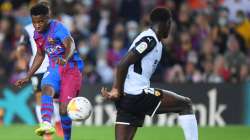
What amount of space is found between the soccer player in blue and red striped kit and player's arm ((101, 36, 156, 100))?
159 centimetres

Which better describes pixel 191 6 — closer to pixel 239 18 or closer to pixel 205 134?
pixel 239 18

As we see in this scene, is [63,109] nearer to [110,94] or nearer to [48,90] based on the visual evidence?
[48,90]

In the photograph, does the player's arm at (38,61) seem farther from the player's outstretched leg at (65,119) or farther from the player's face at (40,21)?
the player's outstretched leg at (65,119)

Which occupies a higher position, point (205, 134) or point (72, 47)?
point (72, 47)

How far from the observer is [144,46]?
8.79 meters

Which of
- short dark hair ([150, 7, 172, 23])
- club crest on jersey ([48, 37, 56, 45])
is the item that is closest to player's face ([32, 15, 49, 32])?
club crest on jersey ([48, 37, 56, 45])

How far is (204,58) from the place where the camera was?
17812 millimetres

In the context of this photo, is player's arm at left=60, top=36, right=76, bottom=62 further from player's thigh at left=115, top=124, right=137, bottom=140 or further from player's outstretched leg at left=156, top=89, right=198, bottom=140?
player's thigh at left=115, top=124, right=137, bottom=140

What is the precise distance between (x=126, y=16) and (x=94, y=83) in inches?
120

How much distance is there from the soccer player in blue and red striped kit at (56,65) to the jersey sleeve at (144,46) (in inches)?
65.7

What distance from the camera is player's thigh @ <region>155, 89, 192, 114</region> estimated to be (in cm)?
933

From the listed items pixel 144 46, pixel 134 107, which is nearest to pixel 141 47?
pixel 144 46

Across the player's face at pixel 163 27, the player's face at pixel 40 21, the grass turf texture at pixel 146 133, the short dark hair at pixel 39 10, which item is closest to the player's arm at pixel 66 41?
the player's face at pixel 40 21

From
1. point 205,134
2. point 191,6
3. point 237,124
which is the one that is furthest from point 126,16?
point 205,134
